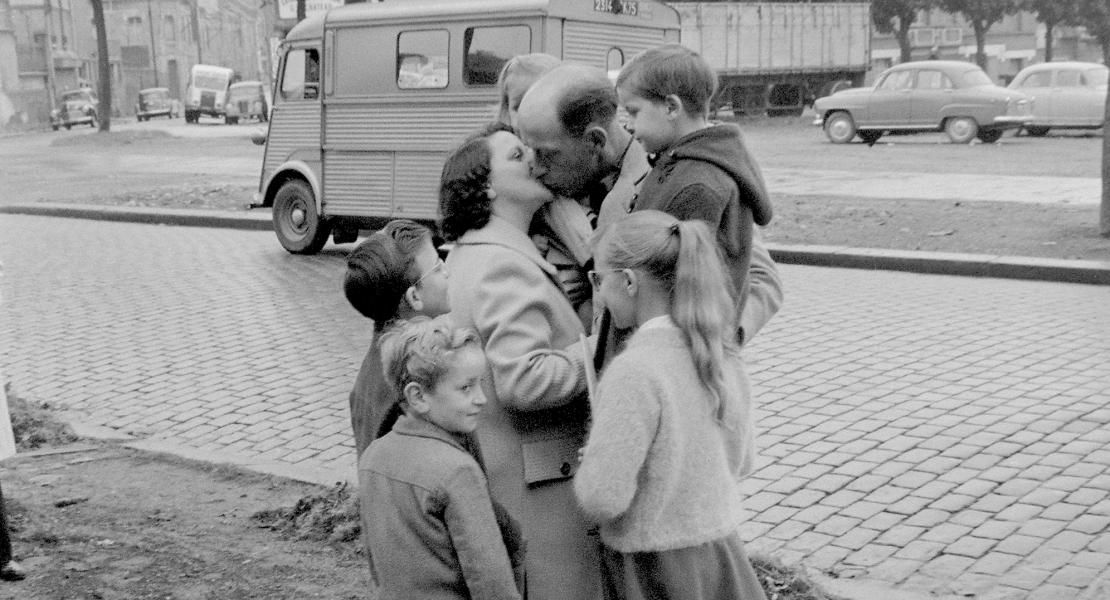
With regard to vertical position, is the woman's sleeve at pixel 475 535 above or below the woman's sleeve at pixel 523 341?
below

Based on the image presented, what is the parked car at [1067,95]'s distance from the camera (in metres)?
27.7

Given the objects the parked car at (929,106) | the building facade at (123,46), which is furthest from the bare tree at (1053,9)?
the building facade at (123,46)

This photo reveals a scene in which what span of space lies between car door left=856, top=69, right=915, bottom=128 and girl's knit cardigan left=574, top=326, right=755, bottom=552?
85.0 ft

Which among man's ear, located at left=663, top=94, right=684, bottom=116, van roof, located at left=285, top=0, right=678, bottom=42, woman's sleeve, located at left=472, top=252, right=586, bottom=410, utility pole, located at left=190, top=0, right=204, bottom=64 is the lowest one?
woman's sleeve, located at left=472, top=252, right=586, bottom=410

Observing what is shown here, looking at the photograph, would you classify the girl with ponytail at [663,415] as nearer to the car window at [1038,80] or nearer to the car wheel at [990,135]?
the car wheel at [990,135]

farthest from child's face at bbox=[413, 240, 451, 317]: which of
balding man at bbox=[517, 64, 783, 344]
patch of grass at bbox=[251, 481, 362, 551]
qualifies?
patch of grass at bbox=[251, 481, 362, 551]

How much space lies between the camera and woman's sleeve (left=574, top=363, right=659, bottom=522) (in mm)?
2627

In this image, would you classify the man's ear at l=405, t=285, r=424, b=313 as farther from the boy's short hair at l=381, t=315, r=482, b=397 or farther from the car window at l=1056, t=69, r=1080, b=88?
the car window at l=1056, t=69, r=1080, b=88

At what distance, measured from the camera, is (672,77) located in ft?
10.2

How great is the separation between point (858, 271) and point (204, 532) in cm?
815

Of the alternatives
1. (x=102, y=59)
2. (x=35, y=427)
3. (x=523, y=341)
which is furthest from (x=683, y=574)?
(x=102, y=59)

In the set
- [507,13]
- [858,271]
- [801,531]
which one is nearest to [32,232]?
[507,13]

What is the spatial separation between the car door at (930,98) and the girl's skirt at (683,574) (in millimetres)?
25569

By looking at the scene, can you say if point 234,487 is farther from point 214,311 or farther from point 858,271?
point 858,271
